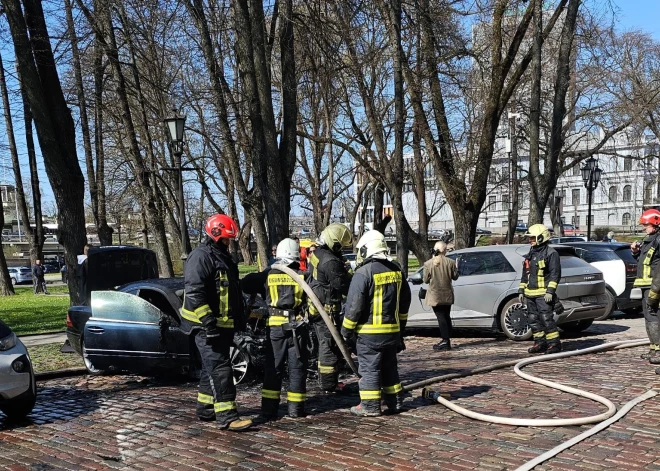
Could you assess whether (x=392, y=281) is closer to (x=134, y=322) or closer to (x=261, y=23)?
(x=134, y=322)

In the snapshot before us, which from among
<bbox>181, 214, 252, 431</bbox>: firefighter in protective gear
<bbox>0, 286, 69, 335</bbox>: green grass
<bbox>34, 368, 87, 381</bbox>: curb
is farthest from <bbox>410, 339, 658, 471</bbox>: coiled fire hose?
<bbox>0, 286, 69, 335</bbox>: green grass

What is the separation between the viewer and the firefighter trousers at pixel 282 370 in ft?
21.3

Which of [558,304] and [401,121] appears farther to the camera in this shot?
[401,121]

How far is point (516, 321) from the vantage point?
11141mm

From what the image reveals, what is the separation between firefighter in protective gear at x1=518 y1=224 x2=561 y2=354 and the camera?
30.7 ft

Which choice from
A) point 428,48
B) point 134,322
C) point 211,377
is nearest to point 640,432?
point 211,377

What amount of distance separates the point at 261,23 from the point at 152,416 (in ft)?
30.0

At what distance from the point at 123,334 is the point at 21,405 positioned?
5.81 feet

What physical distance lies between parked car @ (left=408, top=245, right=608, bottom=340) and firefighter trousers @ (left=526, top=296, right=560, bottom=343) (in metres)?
1.37

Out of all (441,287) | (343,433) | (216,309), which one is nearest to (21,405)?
(216,309)

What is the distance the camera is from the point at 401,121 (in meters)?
16.1

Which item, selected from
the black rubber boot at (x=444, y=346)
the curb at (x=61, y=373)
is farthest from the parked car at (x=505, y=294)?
the curb at (x=61, y=373)

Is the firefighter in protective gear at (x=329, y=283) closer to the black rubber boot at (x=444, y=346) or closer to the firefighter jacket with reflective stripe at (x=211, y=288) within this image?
the firefighter jacket with reflective stripe at (x=211, y=288)

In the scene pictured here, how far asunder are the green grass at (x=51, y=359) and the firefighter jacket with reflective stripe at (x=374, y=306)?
5443mm
